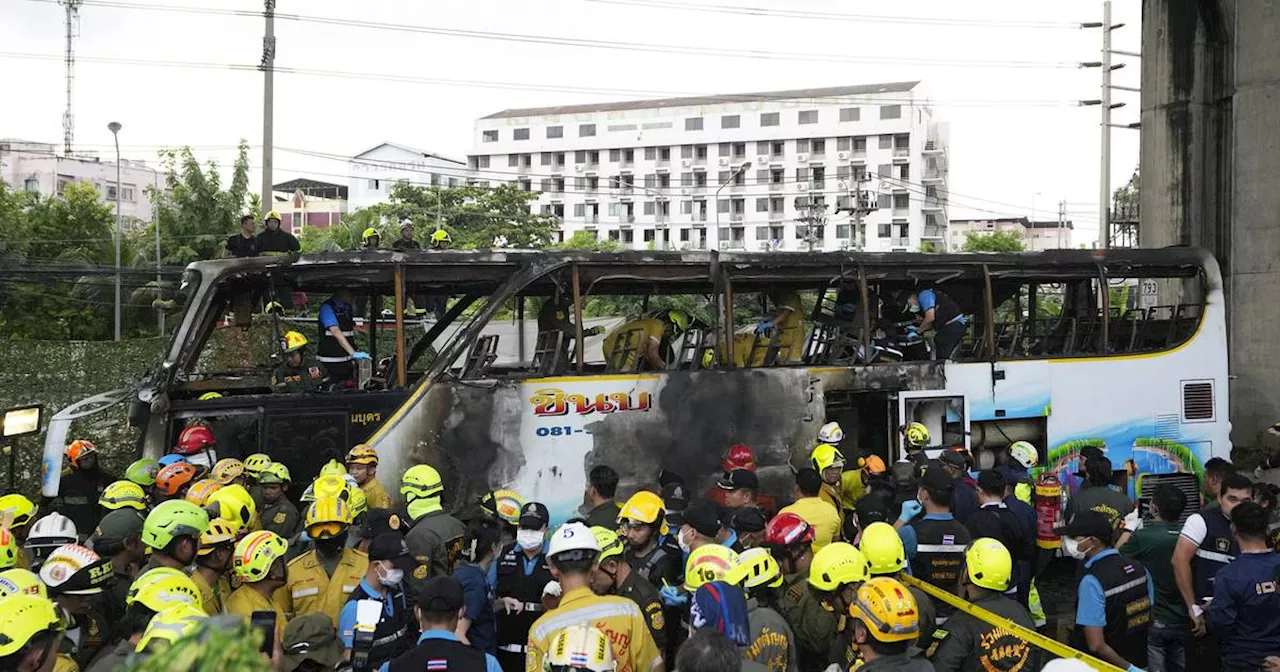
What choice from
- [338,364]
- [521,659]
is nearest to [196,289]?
[338,364]

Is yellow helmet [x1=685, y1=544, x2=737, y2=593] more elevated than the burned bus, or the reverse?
the burned bus

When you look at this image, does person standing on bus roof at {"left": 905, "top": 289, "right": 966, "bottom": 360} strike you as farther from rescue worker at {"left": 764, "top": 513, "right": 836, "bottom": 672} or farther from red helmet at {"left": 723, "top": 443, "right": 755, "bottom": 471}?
rescue worker at {"left": 764, "top": 513, "right": 836, "bottom": 672}

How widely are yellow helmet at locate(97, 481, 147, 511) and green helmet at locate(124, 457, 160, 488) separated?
1099mm

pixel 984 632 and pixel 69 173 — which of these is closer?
pixel 984 632

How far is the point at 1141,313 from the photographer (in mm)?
12805

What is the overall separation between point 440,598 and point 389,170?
83844 millimetres

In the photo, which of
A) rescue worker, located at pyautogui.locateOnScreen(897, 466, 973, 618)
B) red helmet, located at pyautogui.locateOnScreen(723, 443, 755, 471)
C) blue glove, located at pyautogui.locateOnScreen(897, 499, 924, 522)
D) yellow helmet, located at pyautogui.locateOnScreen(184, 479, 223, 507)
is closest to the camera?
rescue worker, located at pyautogui.locateOnScreen(897, 466, 973, 618)

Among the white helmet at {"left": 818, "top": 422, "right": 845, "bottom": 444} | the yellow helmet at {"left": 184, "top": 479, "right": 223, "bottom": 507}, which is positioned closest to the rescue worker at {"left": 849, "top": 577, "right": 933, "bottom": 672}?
the yellow helmet at {"left": 184, "top": 479, "right": 223, "bottom": 507}

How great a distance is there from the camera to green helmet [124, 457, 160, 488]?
7.82m

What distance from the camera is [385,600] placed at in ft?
15.9

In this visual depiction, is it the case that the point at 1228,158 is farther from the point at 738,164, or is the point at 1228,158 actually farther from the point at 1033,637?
the point at 738,164

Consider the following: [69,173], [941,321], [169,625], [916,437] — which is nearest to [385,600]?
[169,625]

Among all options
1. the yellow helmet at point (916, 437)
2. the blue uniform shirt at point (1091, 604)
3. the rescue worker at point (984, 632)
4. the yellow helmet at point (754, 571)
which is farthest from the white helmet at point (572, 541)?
the yellow helmet at point (916, 437)

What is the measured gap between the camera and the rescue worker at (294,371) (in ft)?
29.3
